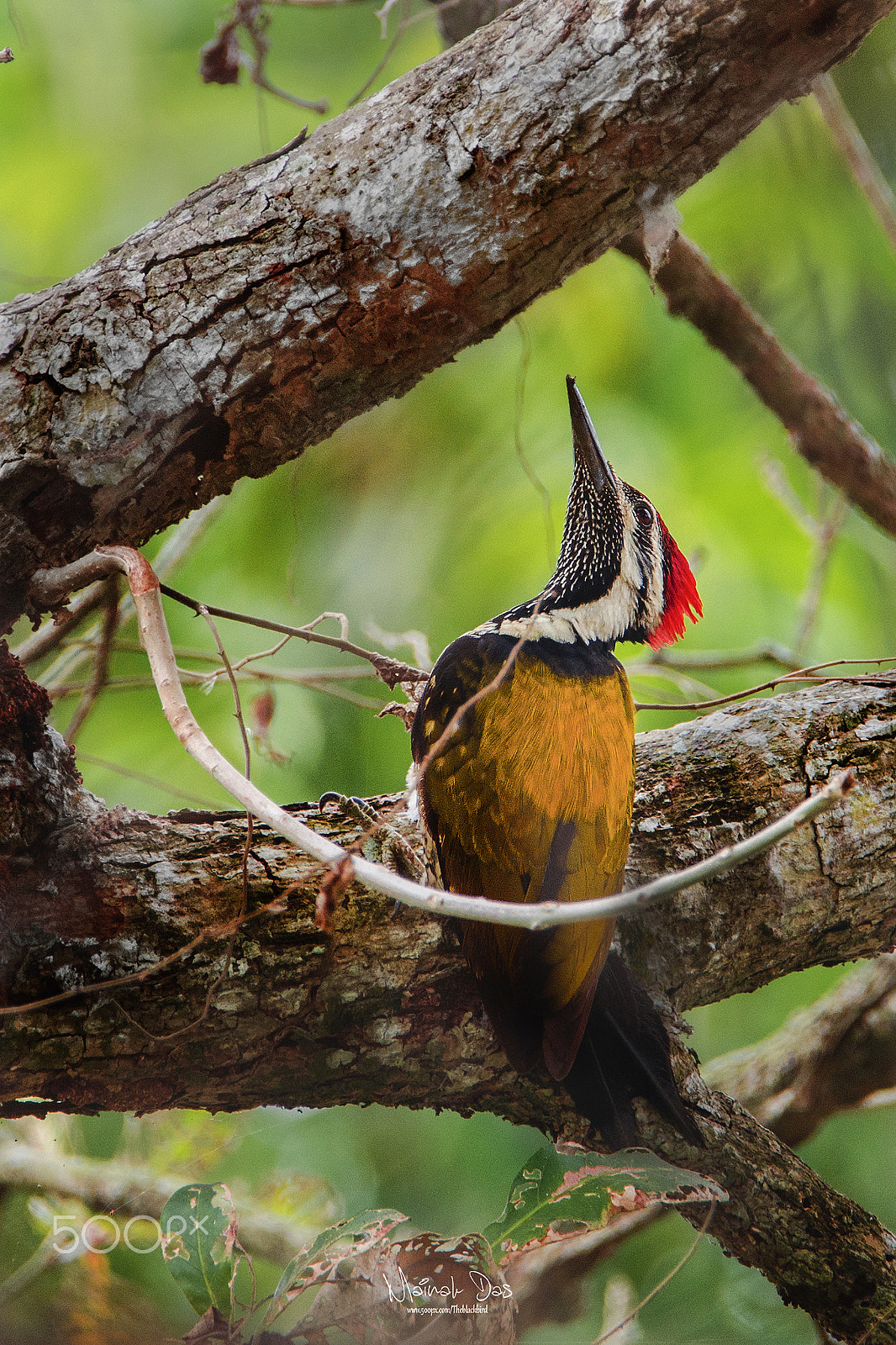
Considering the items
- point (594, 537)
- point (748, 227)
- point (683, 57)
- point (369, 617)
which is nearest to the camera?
point (683, 57)

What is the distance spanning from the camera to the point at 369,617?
1.41m

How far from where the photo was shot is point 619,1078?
1.07 m

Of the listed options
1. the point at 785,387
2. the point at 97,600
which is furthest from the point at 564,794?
the point at 785,387

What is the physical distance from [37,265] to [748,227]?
125 centimetres

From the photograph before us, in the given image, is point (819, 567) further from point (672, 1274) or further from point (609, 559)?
point (672, 1274)

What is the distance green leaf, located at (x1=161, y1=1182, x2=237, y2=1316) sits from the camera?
A: 996 mm

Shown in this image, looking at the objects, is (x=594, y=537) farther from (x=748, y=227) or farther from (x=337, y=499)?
(x=748, y=227)

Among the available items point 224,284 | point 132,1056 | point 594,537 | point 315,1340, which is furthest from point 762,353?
point 315,1340

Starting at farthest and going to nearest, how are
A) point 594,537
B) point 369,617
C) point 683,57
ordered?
point 369,617 → point 594,537 → point 683,57

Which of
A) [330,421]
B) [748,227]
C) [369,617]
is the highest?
[748,227]

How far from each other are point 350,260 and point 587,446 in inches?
15.3

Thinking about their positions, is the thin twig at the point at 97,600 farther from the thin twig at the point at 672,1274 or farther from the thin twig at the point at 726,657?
the thin twig at the point at 672,1274

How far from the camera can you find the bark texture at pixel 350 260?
94 centimetres

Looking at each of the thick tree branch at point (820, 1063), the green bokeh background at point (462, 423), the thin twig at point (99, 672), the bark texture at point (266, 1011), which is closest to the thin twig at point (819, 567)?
the green bokeh background at point (462, 423)
